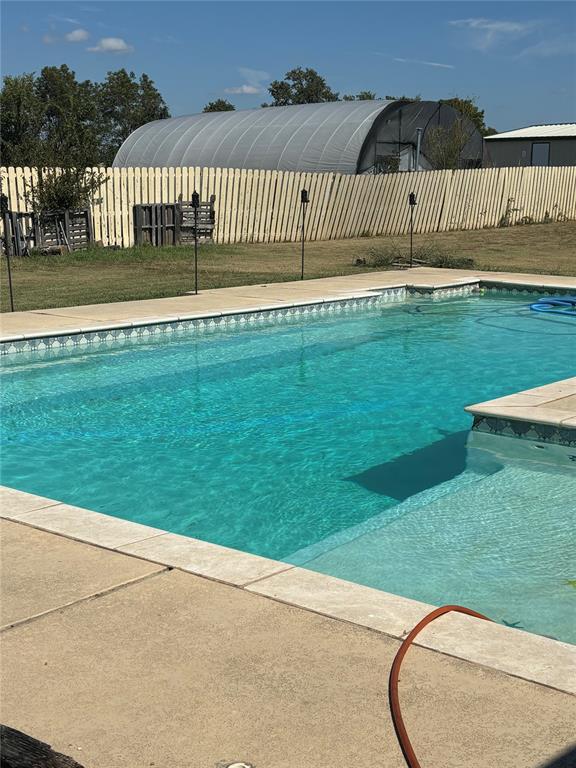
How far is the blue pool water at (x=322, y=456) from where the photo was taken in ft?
A: 16.8

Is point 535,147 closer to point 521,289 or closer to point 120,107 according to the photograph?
point 120,107

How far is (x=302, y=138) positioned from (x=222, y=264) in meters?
15.1

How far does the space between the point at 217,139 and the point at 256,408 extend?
1121 inches

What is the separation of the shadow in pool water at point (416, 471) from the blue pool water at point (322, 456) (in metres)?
0.02

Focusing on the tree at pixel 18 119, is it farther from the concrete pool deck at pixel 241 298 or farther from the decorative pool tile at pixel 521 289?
the decorative pool tile at pixel 521 289

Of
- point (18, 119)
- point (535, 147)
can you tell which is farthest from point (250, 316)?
point (535, 147)

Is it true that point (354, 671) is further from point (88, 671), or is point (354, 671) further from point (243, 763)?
point (88, 671)

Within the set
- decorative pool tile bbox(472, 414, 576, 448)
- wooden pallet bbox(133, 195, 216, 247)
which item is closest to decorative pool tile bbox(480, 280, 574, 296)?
wooden pallet bbox(133, 195, 216, 247)

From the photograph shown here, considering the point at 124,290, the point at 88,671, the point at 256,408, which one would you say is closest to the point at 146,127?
the point at 124,290

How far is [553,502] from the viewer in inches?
237

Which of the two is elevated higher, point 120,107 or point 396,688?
point 120,107

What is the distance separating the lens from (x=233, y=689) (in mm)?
2967

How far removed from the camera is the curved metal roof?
32.4 m

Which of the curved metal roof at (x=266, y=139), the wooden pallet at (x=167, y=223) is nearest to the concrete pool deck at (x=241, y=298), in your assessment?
the wooden pallet at (x=167, y=223)
